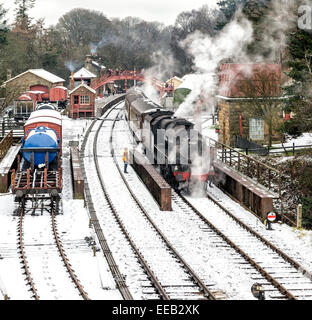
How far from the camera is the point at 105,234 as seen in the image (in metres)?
18.4

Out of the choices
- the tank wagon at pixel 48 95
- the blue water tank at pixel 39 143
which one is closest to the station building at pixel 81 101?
the tank wagon at pixel 48 95

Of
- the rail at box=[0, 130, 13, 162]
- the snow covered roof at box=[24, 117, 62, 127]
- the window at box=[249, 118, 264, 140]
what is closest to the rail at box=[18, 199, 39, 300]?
the snow covered roof at box=[24, 117, 62, 127]

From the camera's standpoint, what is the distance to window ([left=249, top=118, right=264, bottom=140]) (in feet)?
117

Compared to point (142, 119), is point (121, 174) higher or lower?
lower

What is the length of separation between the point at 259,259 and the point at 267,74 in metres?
21.8

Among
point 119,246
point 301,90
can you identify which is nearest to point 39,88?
point 301,90

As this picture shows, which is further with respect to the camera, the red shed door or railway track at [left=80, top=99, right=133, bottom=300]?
the red shed door

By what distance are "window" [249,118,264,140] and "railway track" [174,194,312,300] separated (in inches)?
585

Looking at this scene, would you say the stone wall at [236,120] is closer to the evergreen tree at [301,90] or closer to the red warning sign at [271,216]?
the evergreen tree at [301,90]

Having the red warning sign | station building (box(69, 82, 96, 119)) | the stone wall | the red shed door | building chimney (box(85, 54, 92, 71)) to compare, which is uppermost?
building chimney (box(85, 54, 92, 71))

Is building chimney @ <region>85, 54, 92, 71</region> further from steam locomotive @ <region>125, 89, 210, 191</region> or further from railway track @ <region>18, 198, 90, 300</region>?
railway track @ <region>18, 198, 90, 300</region>

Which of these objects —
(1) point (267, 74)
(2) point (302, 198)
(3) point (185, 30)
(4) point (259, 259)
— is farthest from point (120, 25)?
(4) point (259, 259)

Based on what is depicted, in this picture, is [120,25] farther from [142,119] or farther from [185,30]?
[142,119]
